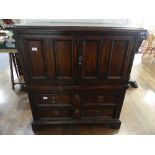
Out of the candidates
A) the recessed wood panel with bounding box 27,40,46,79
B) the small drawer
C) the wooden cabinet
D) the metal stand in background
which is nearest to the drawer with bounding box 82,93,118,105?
the wooden cabinet

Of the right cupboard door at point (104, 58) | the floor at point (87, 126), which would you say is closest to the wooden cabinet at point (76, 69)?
the right cupboard door at point (104, 58)

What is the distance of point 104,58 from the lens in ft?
4.91

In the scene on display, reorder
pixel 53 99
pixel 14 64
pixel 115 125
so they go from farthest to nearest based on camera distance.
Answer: pixel 14 64 → pixel 115 125 → pixel 53 99

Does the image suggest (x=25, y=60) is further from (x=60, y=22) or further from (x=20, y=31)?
(x=60, y=22)

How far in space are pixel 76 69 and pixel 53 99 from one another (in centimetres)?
48

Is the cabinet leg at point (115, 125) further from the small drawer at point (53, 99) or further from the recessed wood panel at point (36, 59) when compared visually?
the recessed wood panel at point (36, 59)

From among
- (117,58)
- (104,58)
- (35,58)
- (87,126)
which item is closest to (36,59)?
(35,58)

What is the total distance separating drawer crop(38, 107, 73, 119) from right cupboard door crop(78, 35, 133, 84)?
1.60 ft

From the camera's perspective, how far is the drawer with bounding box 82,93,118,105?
1752 mm

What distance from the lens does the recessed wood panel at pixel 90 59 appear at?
1417 mm

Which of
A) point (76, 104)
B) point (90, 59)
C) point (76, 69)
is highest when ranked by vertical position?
point (90, 59)

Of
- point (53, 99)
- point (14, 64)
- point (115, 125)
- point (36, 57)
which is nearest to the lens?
point (36, 57)

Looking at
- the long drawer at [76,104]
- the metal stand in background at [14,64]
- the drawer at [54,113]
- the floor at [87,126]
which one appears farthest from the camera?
the metal stand in background at [14,64]

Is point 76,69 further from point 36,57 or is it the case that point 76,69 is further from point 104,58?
point 36,57
